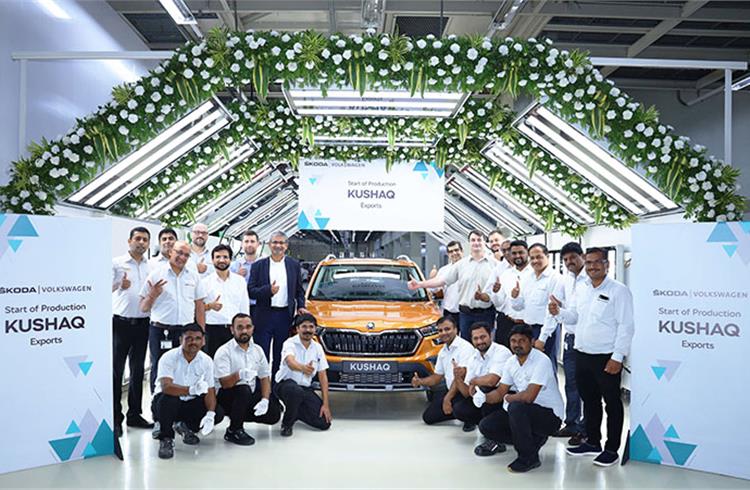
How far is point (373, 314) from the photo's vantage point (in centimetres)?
683

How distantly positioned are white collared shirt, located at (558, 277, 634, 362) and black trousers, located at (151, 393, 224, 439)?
9.78 ft

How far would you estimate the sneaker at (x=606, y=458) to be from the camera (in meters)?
5.03

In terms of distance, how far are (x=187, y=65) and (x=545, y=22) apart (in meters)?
5.03

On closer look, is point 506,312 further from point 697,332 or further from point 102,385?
point 102,385

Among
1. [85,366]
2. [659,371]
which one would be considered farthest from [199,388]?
[659,371]

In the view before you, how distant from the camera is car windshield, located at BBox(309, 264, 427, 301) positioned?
7.52m

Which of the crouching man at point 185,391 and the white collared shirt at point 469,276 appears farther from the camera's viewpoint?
the white collared shirt at point 469,276

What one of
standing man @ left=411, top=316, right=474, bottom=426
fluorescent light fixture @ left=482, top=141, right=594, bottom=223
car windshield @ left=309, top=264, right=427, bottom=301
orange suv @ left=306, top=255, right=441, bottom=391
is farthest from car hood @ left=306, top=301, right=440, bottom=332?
fluorescent light fixture @ left=482, top=141, right=594, bottom=223

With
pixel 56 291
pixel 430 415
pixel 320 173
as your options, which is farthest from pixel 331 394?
pixel 56 291

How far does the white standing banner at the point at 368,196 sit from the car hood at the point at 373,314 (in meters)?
2.10

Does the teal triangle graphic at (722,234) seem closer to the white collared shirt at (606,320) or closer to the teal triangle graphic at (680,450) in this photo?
the white collared shirt at (606,320)

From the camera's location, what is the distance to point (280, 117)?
8.26 metres

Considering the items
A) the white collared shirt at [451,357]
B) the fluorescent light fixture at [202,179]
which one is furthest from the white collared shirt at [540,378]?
the fluorescent light fixture at [202,179]

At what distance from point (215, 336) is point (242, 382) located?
983 mm
